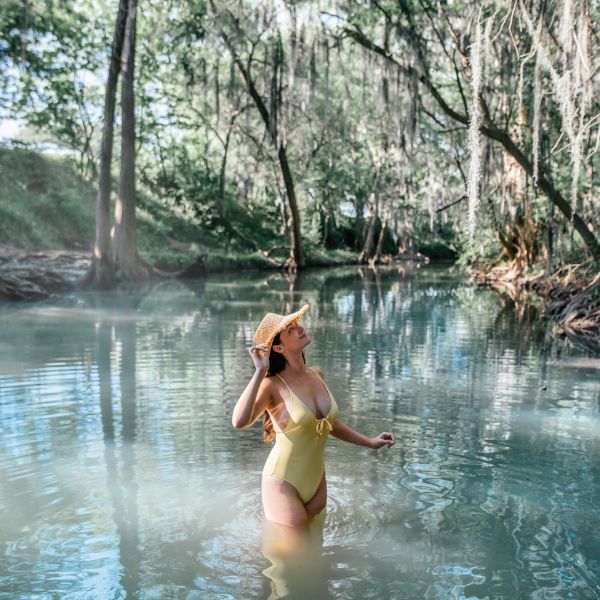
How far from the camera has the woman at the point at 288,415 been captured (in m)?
4.08

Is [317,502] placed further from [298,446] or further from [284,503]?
[298,446]

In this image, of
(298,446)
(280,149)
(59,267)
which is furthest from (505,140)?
(280,149)

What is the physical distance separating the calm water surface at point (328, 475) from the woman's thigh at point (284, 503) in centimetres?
18

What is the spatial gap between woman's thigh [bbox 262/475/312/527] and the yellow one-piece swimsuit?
0.10 ft

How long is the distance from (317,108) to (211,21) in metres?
9.56

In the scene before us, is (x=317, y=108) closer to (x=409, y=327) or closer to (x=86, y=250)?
(x=86, y=250)

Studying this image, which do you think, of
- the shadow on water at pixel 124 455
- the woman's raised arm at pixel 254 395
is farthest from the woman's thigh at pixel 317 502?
the shadow on water at pixel 124 455

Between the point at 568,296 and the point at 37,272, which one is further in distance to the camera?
the point at 37,272

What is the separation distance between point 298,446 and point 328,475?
1457mm

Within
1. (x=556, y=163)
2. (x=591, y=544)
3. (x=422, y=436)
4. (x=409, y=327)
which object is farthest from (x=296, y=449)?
(x=556, y=163)

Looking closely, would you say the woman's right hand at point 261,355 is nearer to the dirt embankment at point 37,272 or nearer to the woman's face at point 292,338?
Answer: the woman's face at point 292,338

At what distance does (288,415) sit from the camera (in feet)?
13.6

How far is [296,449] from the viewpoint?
411 centimetres

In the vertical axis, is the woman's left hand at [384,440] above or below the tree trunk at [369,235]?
below
